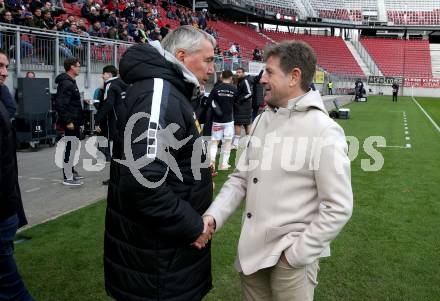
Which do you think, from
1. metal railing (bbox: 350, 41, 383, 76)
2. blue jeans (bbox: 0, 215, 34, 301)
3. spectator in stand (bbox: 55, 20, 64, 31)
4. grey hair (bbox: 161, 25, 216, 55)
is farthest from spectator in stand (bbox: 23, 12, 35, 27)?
metal railing (bbox: 350, 41, 383, 76)

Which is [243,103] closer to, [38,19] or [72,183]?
[72,183]

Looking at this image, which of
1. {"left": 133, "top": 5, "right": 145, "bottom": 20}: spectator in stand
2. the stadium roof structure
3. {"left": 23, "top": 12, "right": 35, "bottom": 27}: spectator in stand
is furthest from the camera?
the stadium roof structure

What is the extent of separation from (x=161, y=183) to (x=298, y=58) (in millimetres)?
947

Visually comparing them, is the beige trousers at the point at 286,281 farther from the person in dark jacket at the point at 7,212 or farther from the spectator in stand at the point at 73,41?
the spectator in stand at the point at 73,41

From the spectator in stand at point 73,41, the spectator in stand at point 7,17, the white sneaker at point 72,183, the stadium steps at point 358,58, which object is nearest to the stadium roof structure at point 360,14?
the stadium steps at point 358,58

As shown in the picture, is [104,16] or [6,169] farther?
[104,16]

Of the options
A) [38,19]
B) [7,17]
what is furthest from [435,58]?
[7,17]

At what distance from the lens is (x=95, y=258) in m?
5.07

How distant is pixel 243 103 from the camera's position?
1187 cm

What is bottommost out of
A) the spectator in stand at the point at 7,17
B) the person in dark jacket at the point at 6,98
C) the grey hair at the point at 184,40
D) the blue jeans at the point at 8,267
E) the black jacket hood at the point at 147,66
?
the blue jeans at the point at 8,267

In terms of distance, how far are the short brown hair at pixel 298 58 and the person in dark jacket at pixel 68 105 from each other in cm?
628

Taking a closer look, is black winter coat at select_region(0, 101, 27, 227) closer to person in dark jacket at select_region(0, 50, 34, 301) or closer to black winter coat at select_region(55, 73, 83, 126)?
person in dark jacket at select_region(0, 50, 34, 301)

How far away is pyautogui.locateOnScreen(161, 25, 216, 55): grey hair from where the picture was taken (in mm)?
2492

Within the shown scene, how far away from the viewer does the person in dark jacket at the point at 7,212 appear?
9.66ft
